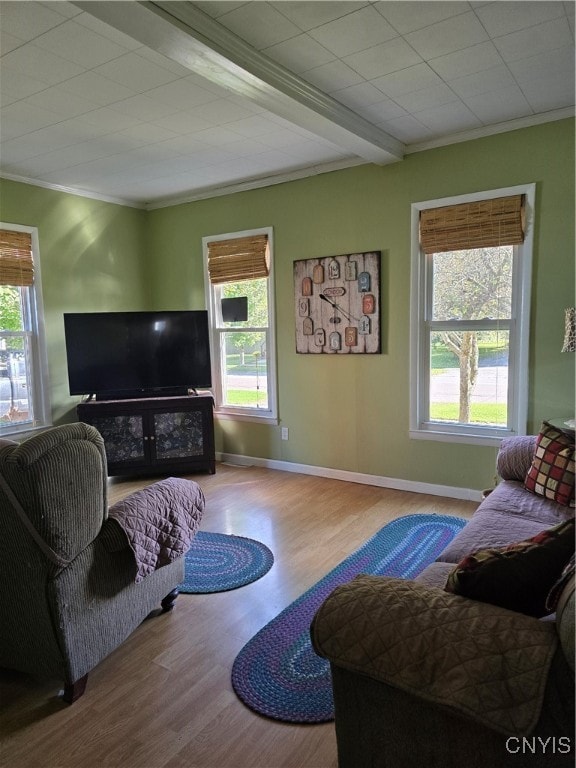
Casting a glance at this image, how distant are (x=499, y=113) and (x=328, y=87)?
119cm

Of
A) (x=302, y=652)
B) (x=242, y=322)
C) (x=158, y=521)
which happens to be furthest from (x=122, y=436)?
(x=302, y=652)

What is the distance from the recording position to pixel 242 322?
493 centimetres

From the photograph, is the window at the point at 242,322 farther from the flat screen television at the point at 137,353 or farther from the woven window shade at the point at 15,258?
the woven window shade at the point at 15,258

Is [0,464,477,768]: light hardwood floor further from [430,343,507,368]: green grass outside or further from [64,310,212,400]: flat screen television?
[64,310,212,400]: flat screen television

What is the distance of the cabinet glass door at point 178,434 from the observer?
462cm

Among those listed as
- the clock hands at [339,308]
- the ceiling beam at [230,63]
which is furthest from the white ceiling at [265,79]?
the clock hands at [339,308]

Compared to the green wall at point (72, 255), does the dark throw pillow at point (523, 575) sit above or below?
below

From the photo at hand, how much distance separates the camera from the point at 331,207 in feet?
13.9

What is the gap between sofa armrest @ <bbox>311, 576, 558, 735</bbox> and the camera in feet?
3.60

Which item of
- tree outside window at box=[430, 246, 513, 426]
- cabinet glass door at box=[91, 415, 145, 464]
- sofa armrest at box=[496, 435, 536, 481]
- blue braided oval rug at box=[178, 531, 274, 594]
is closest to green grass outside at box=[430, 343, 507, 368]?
tree outside window at box=[430, 246, 513, 426]

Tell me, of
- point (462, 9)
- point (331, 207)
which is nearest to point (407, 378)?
point (331, 207)

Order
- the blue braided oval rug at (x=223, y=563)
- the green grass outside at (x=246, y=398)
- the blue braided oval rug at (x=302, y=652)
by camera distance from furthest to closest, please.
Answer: the green grass outside at (x=246, y=398) < the blue braided oval rug at (x=223, y=563) < the blue braided oval rug at (x=302, y=652)

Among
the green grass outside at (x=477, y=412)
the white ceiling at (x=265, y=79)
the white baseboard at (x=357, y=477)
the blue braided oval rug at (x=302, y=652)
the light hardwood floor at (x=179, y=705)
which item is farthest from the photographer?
the white baseboard at (x=357, y=477)

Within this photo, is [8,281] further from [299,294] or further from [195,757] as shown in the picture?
[195,757]
